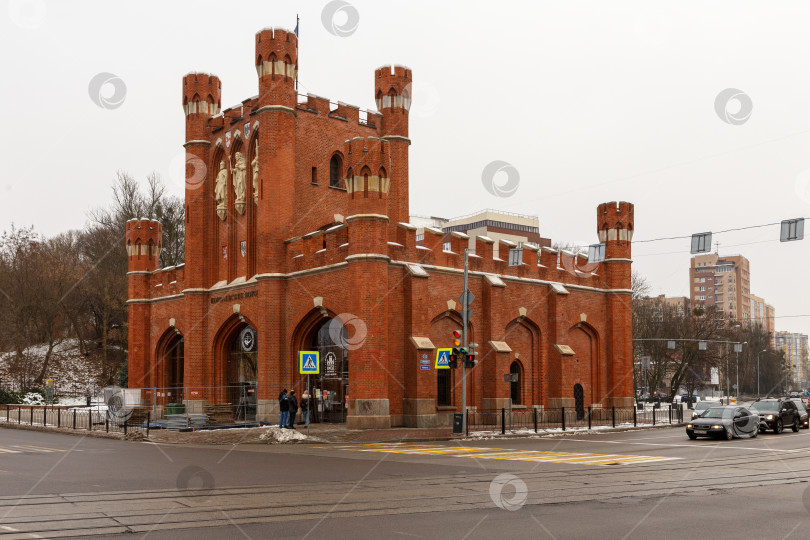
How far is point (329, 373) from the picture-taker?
3350 centimetres

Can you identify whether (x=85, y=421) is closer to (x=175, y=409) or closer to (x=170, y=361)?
(x=175, y=409)

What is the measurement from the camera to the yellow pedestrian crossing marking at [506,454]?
18.9 m

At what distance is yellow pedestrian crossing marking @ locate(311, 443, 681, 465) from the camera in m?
18.9

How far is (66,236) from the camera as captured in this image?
86.3 meters

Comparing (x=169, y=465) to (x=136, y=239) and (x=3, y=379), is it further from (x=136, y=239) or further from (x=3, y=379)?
(x=3, y=379)

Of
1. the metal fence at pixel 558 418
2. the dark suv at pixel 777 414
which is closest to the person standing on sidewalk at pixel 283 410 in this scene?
the metal fence at pixel 558 418

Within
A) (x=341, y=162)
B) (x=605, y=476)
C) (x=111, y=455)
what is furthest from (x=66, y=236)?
(x=605, y=476)

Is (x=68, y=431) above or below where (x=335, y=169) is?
below

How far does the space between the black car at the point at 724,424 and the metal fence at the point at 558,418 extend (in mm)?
4375

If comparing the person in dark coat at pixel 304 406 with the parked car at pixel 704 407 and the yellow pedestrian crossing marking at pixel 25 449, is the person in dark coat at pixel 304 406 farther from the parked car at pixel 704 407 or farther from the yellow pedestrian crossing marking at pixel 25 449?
the parked car at pixel 704 407

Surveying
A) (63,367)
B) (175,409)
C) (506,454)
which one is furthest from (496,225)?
(506,454)

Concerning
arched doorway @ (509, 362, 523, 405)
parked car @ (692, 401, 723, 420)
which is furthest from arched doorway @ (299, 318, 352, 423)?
parked car @ (692, 401, 723, 420)

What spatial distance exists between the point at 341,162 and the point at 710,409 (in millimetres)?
19559

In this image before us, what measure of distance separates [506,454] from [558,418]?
56.8 feet
